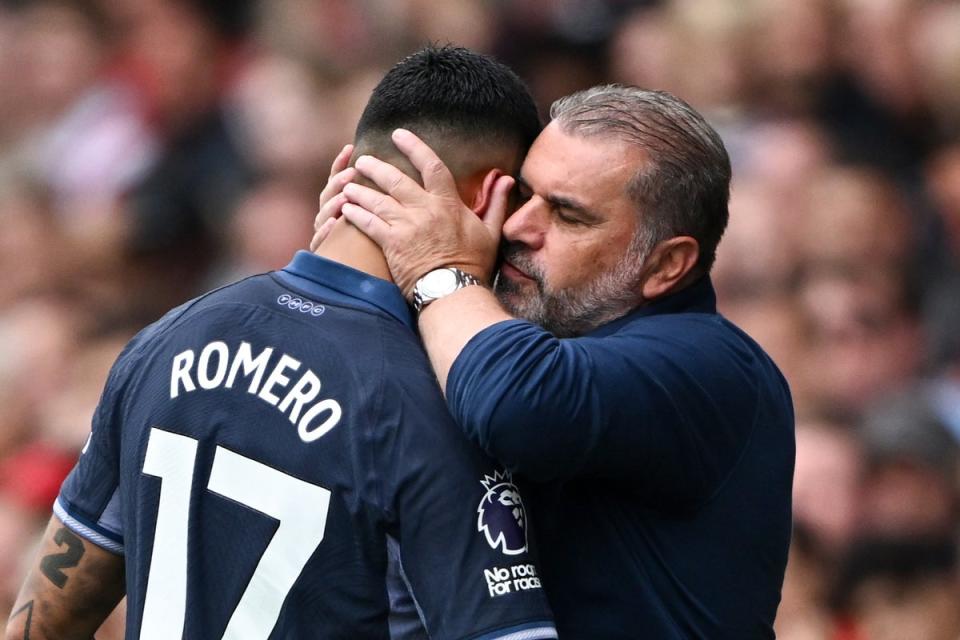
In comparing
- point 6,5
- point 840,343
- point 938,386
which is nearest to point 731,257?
point 840,343

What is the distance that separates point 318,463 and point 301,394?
0.11m

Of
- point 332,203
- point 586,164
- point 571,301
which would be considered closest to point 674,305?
point 571,301

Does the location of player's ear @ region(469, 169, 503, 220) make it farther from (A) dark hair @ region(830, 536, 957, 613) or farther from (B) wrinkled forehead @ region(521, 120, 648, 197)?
(A) dark hair @ region(830, 536, 957, 613)

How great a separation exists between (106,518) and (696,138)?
124 centimetres

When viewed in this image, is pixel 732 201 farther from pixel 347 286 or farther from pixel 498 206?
pixel 347 286

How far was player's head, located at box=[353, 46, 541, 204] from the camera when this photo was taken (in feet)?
7.82

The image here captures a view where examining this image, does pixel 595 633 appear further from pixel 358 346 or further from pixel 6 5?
pixel 6 5

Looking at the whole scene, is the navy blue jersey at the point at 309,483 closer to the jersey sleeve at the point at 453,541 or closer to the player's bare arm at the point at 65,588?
the jersey sleeve at the point at 453,541

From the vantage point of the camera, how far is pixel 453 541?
209 cm

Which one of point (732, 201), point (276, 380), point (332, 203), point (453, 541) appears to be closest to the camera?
point (453, 541)

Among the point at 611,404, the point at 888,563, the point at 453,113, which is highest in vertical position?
the point at 453,113

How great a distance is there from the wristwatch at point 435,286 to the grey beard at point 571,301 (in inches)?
9.5

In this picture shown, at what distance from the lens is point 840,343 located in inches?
167

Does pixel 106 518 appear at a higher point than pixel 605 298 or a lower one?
lower
